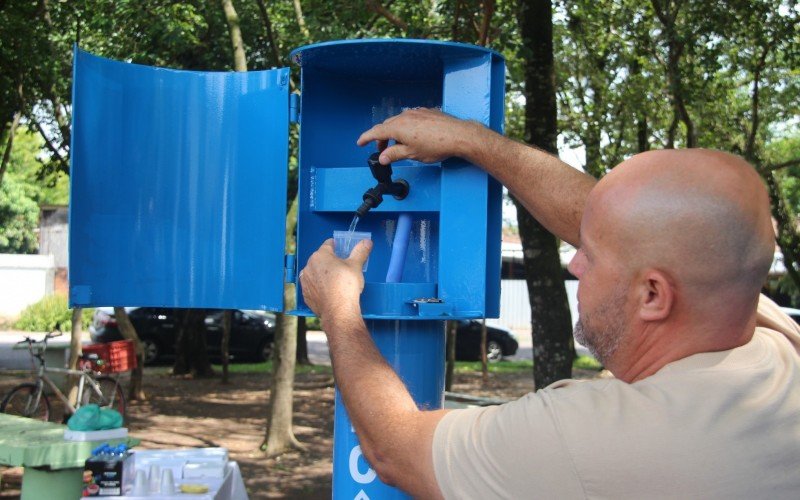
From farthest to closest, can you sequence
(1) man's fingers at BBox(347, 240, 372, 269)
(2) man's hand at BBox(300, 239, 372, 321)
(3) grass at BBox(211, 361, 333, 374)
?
1. (3) grass at BBox(211, 361, 333, 374)
2. (1) man's fingers at BBox(347, 240, 372, 269)
3. (2) man's hand at BBox(300, 239, 372, 321)

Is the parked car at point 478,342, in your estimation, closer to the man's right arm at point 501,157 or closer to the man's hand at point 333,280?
the man's right arm at point 501,157

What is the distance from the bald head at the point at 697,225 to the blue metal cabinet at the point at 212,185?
0.92 meters

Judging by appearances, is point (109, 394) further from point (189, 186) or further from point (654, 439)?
point (654, 439)

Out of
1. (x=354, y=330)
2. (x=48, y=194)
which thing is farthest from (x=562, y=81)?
(x=48, y=194)

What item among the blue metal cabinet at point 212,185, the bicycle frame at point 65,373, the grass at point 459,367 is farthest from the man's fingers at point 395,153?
the grass at point 459,367

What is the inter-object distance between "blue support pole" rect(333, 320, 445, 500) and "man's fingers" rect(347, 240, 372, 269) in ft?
0.69

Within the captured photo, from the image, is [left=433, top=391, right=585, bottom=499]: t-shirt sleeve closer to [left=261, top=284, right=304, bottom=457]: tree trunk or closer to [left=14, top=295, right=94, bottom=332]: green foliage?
[left=261, top=284, right=304, bottom=457]: tree trunk

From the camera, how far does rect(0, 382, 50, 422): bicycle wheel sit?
31.5 feet

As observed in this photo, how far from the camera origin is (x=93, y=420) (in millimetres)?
5258

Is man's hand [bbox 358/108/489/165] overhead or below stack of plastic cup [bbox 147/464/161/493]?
overhead

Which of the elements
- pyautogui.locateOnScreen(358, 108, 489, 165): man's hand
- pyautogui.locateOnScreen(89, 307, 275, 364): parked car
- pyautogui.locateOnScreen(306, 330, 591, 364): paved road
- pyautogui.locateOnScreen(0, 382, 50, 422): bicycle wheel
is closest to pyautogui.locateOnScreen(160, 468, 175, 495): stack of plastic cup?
pyautogui.locateOnScreen(358, 108, 489, 165): man's hand

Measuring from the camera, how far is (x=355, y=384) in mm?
1826

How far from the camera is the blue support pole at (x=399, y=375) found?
92.8 inches

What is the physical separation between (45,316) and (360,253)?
1068 inches
